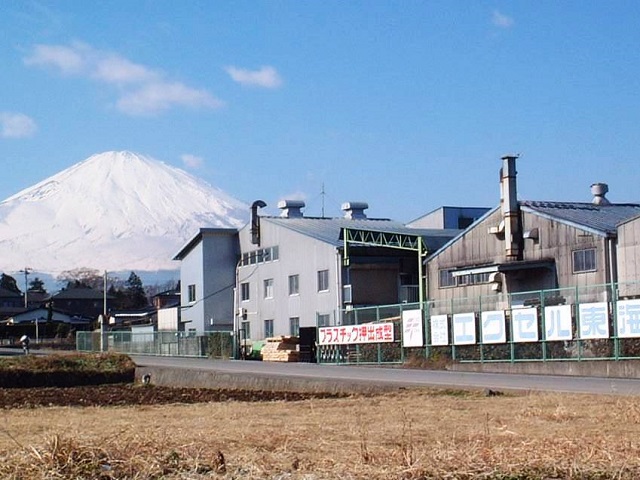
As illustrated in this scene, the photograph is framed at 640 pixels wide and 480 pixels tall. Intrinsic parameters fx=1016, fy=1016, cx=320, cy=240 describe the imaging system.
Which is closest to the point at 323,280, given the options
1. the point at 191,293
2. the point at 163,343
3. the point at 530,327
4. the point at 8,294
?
the point at 163,343

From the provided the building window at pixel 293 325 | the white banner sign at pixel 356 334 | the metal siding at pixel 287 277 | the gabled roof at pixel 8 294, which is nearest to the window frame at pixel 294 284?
the metal siding at pixel 287 277

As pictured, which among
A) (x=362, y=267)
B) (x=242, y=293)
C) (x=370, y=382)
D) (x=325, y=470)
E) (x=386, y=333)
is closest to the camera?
(x=325, y=470)

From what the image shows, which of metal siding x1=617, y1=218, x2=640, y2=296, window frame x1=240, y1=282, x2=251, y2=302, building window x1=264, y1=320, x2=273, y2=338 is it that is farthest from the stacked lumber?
metal siding x1=617, y1=218, x2=640, y2=296

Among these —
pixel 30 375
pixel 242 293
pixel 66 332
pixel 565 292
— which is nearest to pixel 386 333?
pixel 565 292

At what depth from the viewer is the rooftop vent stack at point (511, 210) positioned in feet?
133

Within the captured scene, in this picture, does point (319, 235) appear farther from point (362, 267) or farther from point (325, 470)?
point (325, 470)

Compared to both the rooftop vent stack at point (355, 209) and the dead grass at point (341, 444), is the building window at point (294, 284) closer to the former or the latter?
the rooftop vent stack at point (355, 209)

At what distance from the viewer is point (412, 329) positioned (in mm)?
36188

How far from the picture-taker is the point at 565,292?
3050 cm

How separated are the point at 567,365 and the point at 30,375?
1632 centimetres

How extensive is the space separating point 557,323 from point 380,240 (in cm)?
2265

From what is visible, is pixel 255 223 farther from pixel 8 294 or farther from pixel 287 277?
pixel 8 294

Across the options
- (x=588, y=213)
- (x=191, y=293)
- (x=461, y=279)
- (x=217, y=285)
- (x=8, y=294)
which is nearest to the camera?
(x=588, y=213)

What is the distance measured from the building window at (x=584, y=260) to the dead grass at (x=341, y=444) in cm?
2285
